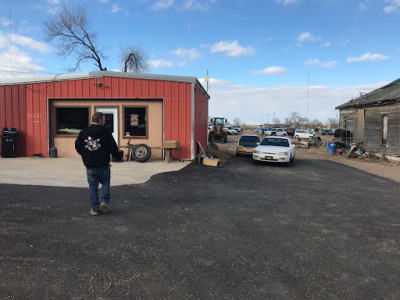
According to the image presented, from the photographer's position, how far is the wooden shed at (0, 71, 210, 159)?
12000 millimetres

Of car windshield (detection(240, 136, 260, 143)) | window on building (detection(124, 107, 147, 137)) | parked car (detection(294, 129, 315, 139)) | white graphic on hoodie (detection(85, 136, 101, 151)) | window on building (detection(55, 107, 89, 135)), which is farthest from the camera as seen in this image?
parked car (detection(294, 129, 315, 139))

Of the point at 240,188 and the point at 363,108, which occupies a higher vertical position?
the point at 363,108

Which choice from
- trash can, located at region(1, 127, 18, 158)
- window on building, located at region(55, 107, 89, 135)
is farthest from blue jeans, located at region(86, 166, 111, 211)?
trash can, located at region(1, 127, 18, 158)

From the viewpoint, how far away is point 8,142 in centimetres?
1187

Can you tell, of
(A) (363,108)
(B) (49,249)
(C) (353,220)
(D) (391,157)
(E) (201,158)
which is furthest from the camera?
(A) (363,108)

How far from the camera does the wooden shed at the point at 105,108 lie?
12.0 metres

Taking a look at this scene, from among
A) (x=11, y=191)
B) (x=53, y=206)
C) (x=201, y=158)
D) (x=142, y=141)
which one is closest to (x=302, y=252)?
(x=53, y=206)

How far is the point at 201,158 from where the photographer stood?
12.2 metres

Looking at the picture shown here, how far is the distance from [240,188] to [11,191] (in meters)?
5.49

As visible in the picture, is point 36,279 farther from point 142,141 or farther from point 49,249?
point 142,141

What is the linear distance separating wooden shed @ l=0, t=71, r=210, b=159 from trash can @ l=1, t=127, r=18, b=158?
40 cm

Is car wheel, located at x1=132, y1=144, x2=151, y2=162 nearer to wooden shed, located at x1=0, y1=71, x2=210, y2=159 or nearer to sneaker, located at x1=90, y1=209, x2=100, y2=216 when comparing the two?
wooden shed, located at x1=0, y1=71, x2=210, y2=159

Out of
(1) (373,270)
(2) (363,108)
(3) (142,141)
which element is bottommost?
(1) (373,270)

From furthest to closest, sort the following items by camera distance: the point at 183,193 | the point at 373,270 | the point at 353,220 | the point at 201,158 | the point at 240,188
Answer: the point at 201,158 → the point at 240,188 → the point at 183,193 → the point at 353,220 → the point at 373,270
